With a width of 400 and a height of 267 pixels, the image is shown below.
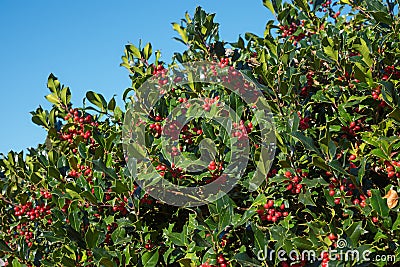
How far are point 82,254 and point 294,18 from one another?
85.5 inches

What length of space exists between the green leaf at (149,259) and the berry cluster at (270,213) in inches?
22.7

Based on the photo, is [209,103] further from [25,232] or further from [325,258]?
[25,232]

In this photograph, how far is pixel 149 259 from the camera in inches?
102

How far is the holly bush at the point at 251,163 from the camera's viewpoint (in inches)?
90.5

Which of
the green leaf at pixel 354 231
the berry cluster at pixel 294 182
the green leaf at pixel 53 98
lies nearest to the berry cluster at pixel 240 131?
the berry cluster at pixel 294 182

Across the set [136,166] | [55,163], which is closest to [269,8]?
[136,166]

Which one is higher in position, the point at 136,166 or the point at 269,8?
the point at 269,8

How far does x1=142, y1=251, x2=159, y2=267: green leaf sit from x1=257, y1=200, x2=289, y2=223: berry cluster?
577 millimetres

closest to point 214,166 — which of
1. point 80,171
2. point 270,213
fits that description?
point 270,213

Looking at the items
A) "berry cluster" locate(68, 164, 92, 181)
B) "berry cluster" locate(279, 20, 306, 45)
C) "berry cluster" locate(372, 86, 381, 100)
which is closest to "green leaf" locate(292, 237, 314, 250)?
"berry cluster" locate(372, 86, 381, 100)

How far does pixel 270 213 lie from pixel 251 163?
329mm

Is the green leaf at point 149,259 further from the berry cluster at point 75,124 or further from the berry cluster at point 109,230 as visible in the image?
the berry cluster at point 75,124

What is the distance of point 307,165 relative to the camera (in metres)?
2.62

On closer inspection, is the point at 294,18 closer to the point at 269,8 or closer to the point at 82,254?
the point at 269,8
